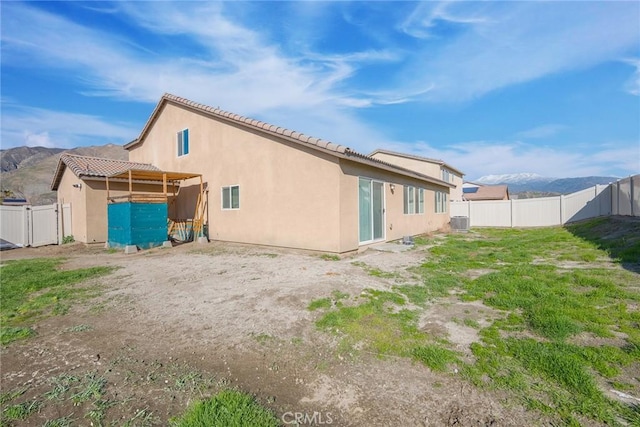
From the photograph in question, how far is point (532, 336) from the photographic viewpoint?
3.58 m

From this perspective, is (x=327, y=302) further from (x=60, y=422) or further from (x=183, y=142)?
(x=183, y=142)

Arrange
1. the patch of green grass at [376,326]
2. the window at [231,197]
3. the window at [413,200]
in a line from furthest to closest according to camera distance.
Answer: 1. the window at [413,200]
2. the window at [231,197]
3. the patch of green grass at [376,326]

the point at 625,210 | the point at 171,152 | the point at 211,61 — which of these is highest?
the point at 211,61

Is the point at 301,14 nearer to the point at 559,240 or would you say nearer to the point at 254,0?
the point at 254,0

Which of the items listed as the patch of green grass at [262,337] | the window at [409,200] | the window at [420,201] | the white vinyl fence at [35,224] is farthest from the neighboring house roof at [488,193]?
the patch of green grass at [262,337]

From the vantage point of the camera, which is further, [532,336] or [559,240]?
[559,240]

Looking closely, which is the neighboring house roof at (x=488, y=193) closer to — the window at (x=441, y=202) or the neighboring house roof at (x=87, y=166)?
the window at (x=441, y=202)

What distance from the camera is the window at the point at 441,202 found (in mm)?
18312

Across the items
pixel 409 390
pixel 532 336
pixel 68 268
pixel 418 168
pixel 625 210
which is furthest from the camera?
pixel 418 168

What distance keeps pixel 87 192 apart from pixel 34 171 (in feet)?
191

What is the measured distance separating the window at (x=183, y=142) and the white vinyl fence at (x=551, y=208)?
1923 centimetres

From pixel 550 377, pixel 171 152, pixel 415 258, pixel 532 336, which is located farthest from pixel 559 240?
pixel 171 152

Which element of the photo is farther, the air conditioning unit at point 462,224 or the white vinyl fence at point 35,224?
the air conditioning unit at point 462,224

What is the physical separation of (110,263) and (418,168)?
82.1ft
